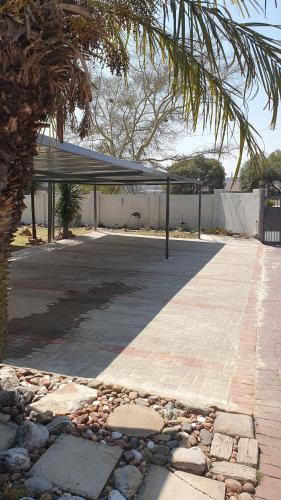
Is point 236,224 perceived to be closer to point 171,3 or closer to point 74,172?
point 74,172

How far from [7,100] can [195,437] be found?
2849 mm

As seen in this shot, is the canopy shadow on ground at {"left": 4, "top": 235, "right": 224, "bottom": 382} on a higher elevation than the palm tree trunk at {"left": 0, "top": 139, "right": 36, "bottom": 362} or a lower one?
lower

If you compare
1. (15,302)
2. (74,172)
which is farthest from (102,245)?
(15,302)

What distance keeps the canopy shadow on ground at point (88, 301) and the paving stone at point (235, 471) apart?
1873 millimetres

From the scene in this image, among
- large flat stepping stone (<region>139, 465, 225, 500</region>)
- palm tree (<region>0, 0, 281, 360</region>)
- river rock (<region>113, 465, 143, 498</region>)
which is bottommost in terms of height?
large flat stepping stone (<region>139, 465, 225, 500</region>)

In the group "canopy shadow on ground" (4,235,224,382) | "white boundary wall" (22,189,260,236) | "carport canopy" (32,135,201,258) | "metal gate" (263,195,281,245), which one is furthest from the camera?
"white boundary wall" (22,189,260,236)

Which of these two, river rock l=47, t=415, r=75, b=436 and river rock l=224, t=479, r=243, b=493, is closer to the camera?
river rock l=224, t=479, r=243, b=493

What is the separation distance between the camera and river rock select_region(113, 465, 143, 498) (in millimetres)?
2824

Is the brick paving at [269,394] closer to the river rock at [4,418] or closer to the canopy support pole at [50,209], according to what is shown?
the river rock at [4,418]

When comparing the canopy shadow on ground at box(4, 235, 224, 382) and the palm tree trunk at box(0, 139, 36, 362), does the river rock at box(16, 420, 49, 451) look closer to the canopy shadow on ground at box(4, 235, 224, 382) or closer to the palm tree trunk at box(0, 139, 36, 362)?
the palm tree trunk at box(0, 139, 36, 362)

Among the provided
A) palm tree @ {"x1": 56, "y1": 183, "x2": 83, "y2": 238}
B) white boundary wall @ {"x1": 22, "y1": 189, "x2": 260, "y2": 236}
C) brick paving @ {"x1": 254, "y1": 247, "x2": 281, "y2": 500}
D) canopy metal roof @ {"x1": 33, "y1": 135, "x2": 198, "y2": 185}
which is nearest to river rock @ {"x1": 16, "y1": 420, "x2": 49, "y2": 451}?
brick paving @ {"x1": 254, "y1": 247, "x2": 281, "y2": 500}

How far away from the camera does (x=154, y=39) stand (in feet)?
11.5

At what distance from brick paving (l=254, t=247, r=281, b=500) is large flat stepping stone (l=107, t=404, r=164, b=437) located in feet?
2.74

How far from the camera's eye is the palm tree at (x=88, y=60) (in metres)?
2.85
